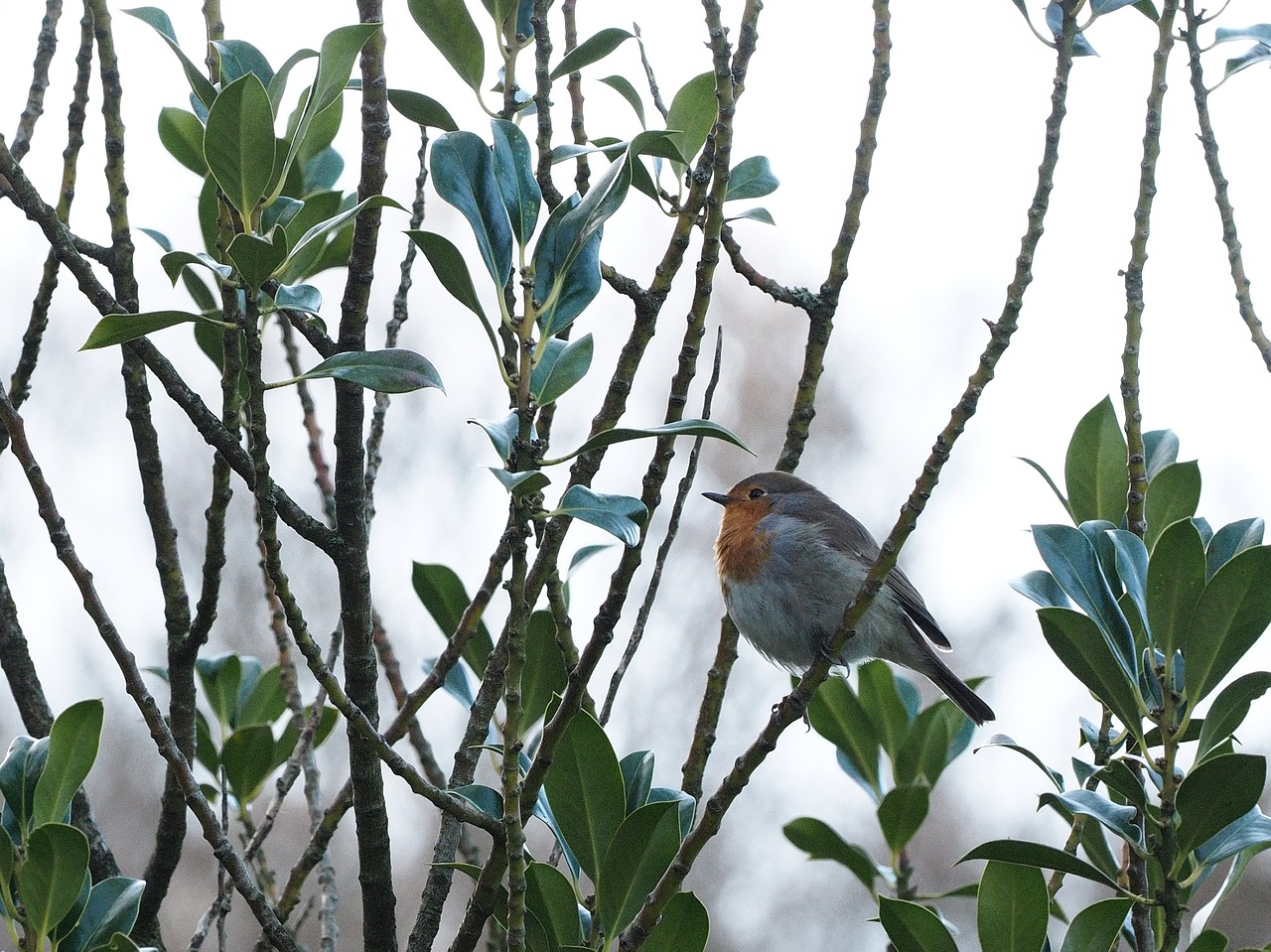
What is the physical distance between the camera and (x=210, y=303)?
6.26 ft

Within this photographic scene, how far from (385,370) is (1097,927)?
88cm

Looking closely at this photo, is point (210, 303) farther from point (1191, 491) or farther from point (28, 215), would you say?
point (1191, 491)

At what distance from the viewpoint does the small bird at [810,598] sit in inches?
108

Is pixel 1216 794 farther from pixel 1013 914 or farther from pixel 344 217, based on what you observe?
pixel 344 217

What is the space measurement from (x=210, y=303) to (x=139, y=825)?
12.0 feet

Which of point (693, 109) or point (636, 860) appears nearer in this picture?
point (636, 860)

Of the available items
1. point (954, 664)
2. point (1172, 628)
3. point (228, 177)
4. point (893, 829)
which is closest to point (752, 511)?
point (893, 829)

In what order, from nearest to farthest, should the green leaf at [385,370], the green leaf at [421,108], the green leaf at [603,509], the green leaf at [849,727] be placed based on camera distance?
the green leaf at [603,509], the green leaf at [385,370], the green leaf at [421,108], the green leaf at [849,727]

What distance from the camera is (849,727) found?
79.5 inches

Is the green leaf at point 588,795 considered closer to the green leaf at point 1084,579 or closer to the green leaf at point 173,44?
the green leaf at point 1084,579

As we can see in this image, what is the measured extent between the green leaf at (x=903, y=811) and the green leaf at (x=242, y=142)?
1.37 meters

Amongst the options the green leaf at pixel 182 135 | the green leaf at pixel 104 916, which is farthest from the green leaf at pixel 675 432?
the green leaf at pixel 182 135

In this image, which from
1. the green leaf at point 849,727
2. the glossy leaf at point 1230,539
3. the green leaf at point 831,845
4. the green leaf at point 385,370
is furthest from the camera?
the green leaf at point 849,727

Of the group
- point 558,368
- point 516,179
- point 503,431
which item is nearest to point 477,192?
point 516,179
